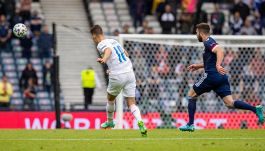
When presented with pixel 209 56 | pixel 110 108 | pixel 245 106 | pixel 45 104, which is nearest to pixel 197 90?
pixel 209 56

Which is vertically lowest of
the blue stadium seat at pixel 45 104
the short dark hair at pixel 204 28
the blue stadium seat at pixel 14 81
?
the blue stadium seat at pixel 45 104

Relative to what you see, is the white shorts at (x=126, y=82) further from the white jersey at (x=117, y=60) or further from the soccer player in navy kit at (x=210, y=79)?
the soccer player in navy kit at (x=210, y=79)

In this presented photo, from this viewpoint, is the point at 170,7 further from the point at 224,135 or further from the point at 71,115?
the point at 224,135

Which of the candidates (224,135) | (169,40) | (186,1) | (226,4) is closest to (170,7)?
(186,1)

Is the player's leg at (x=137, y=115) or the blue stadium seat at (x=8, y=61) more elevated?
the player's leg at (x=137, y=115)

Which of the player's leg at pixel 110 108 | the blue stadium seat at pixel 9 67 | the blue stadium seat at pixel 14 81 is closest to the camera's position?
the player's leg at pixel 110 108

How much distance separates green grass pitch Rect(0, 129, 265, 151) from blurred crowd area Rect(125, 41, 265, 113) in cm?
626

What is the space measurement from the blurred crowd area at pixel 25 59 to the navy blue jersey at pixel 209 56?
11.7 m

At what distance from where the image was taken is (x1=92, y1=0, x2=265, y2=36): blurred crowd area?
113ft

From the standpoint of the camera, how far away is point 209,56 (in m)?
19.7

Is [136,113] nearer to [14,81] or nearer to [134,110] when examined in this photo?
[134,110]

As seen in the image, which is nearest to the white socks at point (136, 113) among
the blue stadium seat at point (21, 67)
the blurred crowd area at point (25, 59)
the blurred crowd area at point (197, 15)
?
the blurred crowd area at point (25, 59)

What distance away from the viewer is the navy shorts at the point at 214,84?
19797 millimetres

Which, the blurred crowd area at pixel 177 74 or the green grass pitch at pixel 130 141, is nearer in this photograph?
the green grass pitch at pixel 130 141
